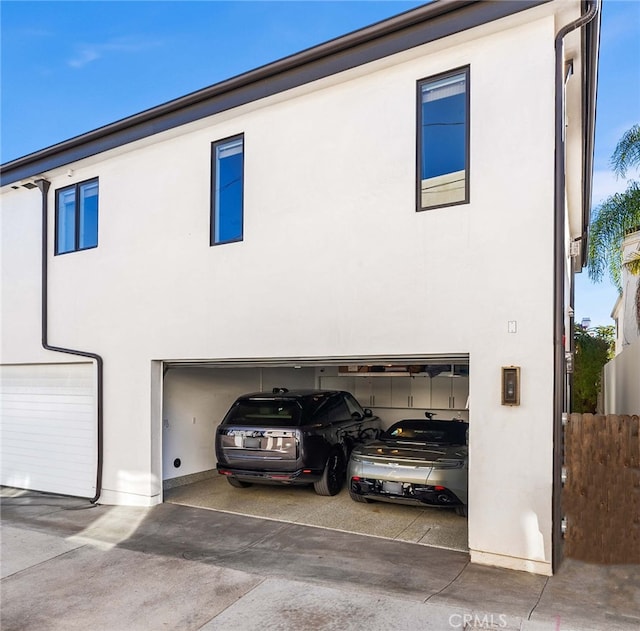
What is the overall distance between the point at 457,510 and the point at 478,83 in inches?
201

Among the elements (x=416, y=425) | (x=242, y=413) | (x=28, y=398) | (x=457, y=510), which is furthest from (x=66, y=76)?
(x=457, y=510)

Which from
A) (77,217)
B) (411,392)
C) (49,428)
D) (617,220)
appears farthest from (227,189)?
(617,220)

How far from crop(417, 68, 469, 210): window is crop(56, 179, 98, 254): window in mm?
5643

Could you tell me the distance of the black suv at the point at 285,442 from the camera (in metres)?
7.39

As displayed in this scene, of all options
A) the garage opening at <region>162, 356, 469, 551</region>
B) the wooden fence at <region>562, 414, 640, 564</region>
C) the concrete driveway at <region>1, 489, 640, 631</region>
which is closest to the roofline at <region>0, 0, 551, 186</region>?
the garage opening at <region>162, 356, 469, 551</region>

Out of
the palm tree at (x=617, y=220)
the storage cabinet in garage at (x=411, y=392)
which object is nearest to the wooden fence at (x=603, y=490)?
the storage cabinet in garage at (x=411, y=392)

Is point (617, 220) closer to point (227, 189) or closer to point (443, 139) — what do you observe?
point (443, 139)

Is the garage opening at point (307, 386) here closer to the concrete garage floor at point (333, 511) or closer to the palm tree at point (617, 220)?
the concrete garage floor at point (333, 511)

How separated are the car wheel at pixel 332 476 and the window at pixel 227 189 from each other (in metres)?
3.64

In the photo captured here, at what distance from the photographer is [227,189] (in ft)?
24.5

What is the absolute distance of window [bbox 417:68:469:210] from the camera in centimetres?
576

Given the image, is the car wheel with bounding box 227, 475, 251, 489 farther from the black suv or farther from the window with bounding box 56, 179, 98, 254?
the window with bounding box 56, 179, 98, 254

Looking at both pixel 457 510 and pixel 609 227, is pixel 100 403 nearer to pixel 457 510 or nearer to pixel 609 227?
pixel 457 510

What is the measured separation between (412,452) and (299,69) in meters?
5.04
